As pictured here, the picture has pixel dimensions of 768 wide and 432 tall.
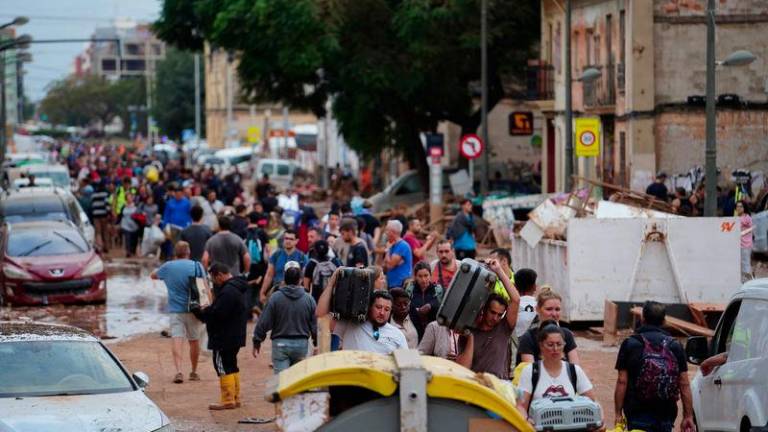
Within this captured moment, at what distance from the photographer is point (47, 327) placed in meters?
13.5

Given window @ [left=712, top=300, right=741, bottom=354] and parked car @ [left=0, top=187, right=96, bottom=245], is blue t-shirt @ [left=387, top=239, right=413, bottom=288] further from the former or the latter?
parked car @ [left=0, top=187, right=96, bottom=245]

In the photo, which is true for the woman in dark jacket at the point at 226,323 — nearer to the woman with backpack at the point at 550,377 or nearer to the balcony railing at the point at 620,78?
the woman with backpack at the point at 550,377

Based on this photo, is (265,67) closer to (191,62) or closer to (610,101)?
(610,101)

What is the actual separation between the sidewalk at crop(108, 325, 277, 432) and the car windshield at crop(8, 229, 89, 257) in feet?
14.7

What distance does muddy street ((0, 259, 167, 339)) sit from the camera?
2311 cm

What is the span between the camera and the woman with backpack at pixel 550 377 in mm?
9867

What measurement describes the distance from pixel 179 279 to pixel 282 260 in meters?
2.08

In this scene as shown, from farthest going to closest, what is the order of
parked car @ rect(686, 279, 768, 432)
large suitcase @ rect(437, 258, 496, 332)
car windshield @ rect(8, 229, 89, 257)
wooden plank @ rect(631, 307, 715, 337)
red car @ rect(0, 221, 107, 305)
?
car windshield @ rect(8, 229, 89, 257) < red car @ rect(0, 221, 107, 305) < wooden plank @ rect(631, 307, 715, 337) < large suitcase @ rect(437, 258, 496, 332) < parked car @ rect(686, 279, 768, 432)

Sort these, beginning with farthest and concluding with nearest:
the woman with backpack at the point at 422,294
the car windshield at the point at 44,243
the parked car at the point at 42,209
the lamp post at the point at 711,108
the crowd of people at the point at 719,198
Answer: the parked car at the point at 42,209 < the crowd of people at the point at 719,198 < the car windshield at the point at 44,243 < the lamp post at the point at 711,108 < the woman with backpack at the point at 422,294

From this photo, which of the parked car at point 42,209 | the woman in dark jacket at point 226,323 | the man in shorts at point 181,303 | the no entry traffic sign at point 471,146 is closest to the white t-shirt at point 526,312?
the woman in dark jacket at point 226,323

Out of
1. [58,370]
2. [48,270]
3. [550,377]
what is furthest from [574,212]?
[550,377]

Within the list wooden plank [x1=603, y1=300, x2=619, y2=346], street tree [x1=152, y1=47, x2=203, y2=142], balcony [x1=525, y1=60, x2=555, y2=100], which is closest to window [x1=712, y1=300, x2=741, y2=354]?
wooden plank [x1=603, y1=300, x2=619, y2=346]

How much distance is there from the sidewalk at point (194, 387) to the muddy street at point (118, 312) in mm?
1048

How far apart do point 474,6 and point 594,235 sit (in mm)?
23711
